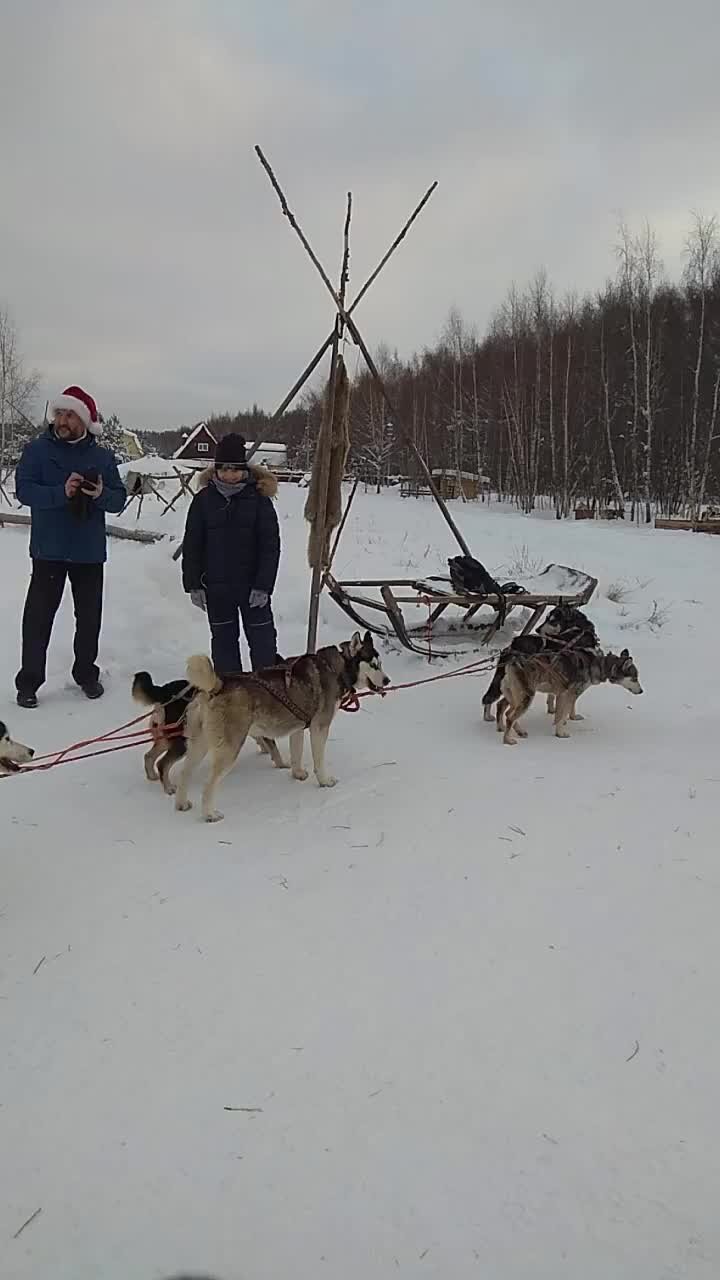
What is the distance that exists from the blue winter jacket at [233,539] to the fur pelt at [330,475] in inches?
55.3

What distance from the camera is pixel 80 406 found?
5.79 meters

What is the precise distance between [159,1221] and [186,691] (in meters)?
2.97

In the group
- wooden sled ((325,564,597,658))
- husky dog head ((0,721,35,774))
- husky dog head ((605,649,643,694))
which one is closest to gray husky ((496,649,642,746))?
husky dog head ((605,649,643,694))

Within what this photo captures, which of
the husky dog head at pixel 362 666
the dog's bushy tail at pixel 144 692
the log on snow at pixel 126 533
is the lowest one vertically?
the dog's bushy tail at pixel 144 692

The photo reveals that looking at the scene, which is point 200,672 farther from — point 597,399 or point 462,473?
point 462,473

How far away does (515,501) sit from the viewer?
38.4m

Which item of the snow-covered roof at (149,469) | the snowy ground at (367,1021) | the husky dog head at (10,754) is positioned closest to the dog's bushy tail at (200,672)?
the snowy ground at (367,1021)

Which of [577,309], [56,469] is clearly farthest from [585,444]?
[56,469]

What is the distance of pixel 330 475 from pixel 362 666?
2797mm

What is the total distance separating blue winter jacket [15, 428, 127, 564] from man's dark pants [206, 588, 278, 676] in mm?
1098

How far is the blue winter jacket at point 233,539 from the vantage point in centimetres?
560

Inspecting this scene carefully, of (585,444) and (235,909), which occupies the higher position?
(585,444)

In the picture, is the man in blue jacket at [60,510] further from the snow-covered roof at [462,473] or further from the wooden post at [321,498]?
Result: the snow-covered roof at [462,473]

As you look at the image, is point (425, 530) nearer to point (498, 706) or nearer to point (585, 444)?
point (498, 706)
